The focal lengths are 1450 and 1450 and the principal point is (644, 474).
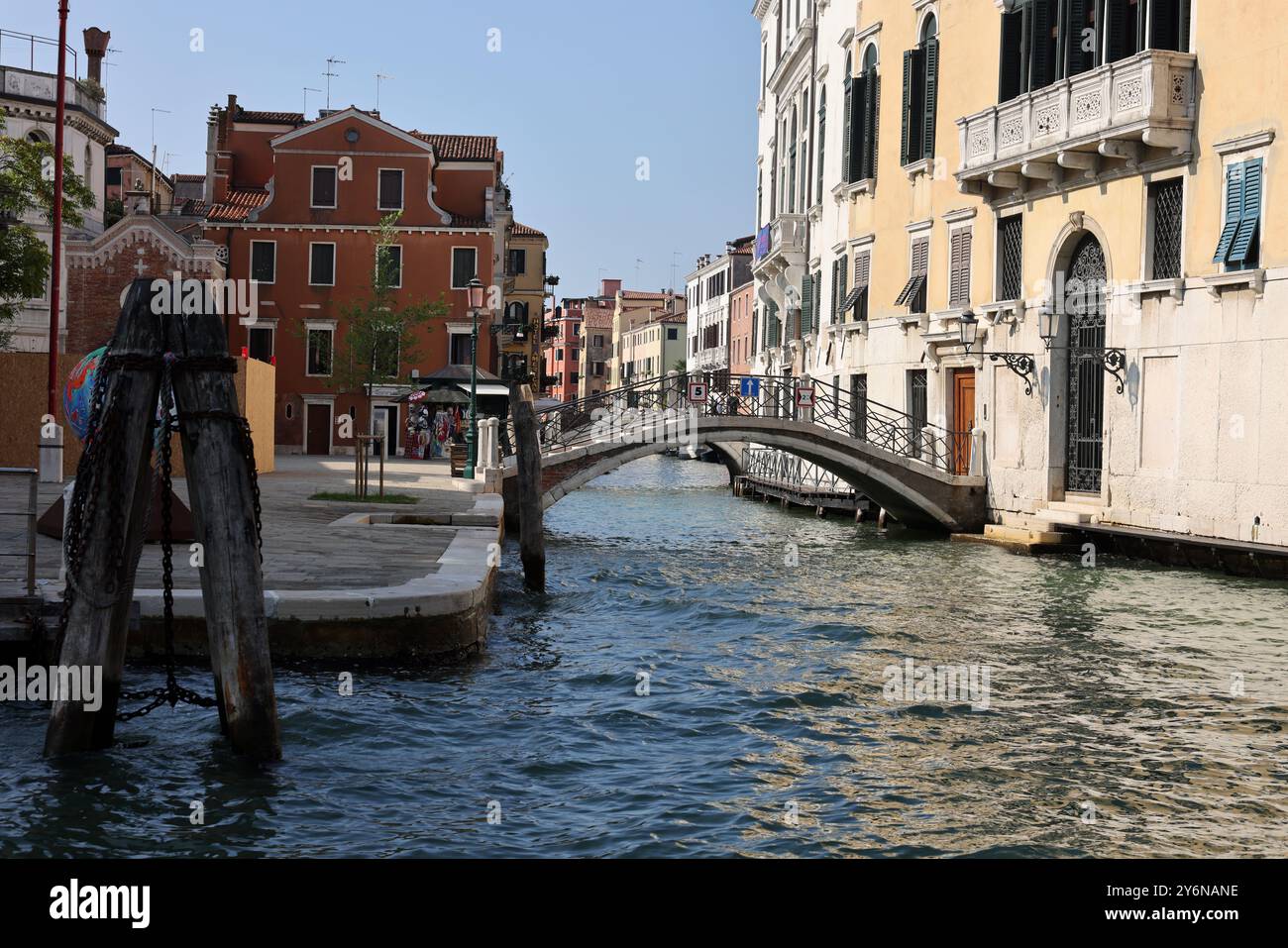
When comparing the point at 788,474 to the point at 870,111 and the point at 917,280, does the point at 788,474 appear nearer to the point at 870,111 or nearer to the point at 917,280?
the point at 917,280

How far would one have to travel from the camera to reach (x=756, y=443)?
2406 cm

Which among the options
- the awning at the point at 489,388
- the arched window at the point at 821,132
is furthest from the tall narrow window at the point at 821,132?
the awning at the point at 489,388

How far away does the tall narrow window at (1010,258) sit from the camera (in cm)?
2339

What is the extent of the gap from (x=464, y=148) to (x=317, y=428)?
32.0 ft

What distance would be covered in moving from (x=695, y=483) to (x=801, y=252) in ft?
36.8

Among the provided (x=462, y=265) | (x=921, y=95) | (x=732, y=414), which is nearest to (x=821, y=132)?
(x=921, y=95)

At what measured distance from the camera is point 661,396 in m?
24.0

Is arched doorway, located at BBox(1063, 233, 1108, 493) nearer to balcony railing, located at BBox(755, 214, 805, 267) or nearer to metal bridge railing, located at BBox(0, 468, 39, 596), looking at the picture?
balcony railing, located at BBox(755, 214, 805, 267)

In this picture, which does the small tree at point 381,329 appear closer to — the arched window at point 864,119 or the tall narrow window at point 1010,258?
the arched window at point 864,119

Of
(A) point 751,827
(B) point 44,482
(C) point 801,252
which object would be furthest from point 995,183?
(A) point 751,827

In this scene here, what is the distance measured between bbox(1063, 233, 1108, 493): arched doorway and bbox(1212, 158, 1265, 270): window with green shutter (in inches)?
123

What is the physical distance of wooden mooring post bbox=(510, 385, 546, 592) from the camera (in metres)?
16.2

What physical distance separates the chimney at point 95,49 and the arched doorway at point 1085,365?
31.3 m
